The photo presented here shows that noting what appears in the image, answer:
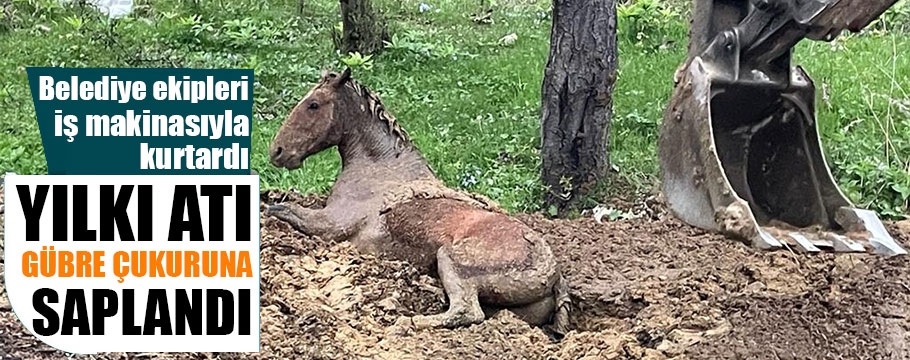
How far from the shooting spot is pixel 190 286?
2920mm

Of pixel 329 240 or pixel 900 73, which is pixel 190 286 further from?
pixel 900 73

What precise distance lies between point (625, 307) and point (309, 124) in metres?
1.16

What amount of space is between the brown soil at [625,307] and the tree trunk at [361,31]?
3.70m

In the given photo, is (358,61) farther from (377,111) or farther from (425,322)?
(425,322)

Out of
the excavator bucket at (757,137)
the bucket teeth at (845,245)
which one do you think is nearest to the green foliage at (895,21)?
the excavator bucket at (757,137)

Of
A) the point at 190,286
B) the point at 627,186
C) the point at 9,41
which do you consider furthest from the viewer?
the point at 9,41

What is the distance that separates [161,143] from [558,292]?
130cm

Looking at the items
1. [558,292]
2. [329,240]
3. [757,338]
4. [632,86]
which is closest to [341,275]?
[329,240]

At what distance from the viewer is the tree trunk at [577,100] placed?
5215mm

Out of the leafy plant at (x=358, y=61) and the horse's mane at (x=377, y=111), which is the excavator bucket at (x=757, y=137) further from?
the leafy plant at (x=358, y=61)

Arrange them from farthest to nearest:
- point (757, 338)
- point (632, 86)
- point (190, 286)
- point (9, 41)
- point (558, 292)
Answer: point (9, 41)
point (632, 86)
point (558, 292)
point (757, 338)
point (190, 286)

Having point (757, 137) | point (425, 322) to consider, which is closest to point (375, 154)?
point (425, 322)

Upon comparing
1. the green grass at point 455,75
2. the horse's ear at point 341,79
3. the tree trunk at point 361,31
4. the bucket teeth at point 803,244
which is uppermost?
the horse's ear at point 341,79

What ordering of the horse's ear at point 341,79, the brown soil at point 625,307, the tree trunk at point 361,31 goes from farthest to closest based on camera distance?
the tree trunk at point 361,31, the horse's ear at point 341,79, the brown soil at point 625,307
